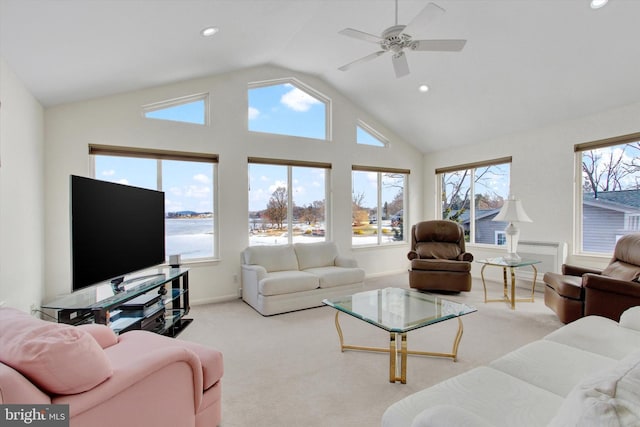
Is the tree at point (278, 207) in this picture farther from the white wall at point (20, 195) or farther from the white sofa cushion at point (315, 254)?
the white wall at point (20, 195)

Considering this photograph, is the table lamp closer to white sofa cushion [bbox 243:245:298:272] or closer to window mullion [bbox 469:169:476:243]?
window mullion [bbox 469:169:476:243]

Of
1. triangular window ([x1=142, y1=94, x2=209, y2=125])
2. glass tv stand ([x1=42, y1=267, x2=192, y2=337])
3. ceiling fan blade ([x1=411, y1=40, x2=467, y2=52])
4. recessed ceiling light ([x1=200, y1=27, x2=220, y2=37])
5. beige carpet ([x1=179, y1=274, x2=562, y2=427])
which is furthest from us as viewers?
triangular window ([x1=142, y1=94, x2=209, y2=125])

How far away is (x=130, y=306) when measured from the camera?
290 centimetres

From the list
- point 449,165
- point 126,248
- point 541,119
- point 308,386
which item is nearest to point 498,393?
point 308,386

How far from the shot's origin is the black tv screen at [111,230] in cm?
231

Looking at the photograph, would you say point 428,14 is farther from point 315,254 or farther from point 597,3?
point 315,254

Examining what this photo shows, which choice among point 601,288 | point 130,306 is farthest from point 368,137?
point 130,306

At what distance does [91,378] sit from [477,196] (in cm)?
617

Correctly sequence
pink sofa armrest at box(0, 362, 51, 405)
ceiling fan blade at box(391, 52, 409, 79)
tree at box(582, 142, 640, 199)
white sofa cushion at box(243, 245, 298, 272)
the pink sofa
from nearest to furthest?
pink sofa armrest at box(0, 362, 51, 405) → the pink sofa → ceiling fan blade at box(391, 52, 409, 79) → tree at box(582, 142, 640, 199) → white sofa cushion at box(243, 245, 298, 272)

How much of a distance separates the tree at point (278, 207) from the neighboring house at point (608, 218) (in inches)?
172

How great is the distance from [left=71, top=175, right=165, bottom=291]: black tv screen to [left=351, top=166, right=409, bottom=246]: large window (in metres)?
3.50

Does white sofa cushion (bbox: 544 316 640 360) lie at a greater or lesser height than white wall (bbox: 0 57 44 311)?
lesser

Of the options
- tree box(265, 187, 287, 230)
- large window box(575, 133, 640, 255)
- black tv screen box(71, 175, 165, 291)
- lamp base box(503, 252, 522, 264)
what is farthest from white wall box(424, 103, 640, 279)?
black tv screen box(71, 175, 165, 291)

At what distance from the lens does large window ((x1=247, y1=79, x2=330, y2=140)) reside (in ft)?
16.6
